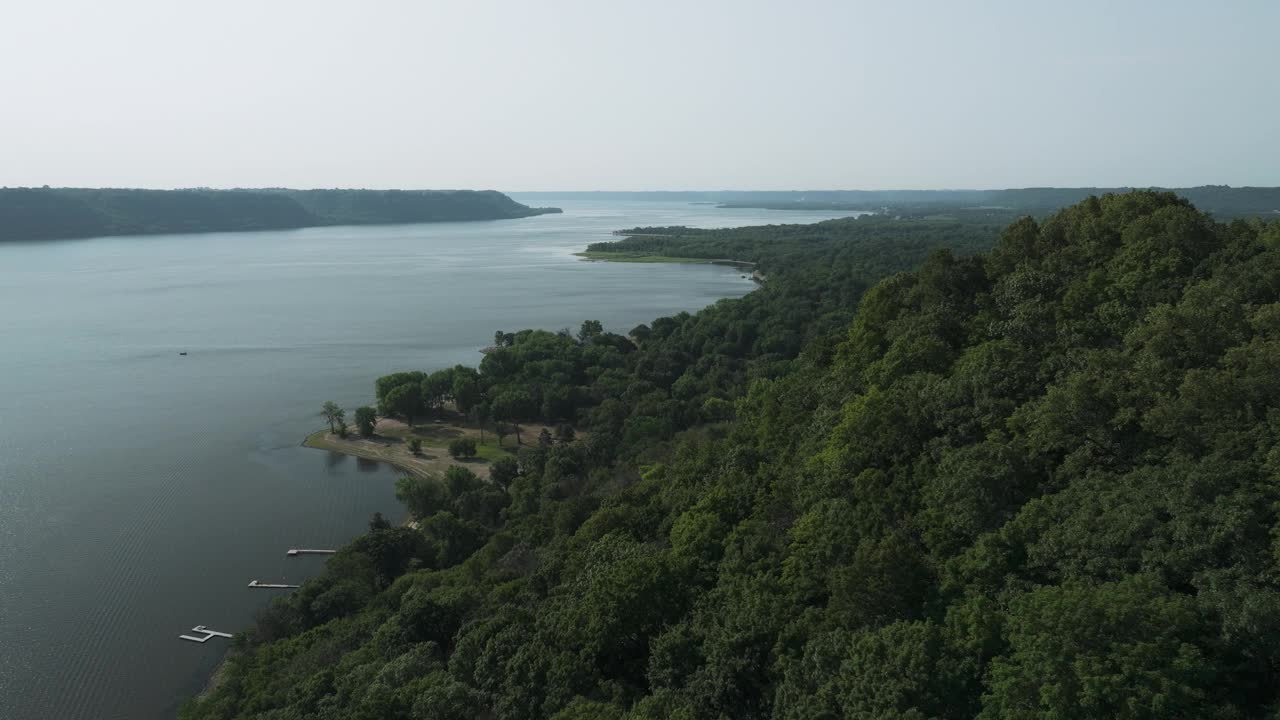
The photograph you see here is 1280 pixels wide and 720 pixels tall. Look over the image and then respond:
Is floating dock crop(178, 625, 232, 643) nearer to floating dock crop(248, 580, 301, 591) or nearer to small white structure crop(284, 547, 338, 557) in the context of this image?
floating dock crop(248, 580, 301, 591)

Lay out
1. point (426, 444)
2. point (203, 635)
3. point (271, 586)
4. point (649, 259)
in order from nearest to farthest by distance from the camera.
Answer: point (203, 635) → point (271, 586) → point (426, 444) → point (649, 259)

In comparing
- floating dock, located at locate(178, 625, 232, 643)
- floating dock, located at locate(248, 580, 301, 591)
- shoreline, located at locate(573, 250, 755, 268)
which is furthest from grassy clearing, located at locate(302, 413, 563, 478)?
shoreline, located at locate(573, 250, 755, 268)

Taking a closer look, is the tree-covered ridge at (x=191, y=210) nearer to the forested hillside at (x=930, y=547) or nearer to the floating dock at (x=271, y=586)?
the floating dock at (x=271, y=586)

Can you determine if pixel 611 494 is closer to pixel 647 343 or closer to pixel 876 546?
pixel 876 546

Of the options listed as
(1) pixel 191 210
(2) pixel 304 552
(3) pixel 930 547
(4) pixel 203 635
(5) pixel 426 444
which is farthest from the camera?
(1) pixel 191 210

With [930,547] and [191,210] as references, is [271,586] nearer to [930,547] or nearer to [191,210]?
[930,547]

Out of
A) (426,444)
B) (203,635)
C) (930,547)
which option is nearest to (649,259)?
(426,444)

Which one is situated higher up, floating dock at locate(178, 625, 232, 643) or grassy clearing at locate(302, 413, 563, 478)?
grassy clearing at locate(302, 413, 563, 478)
